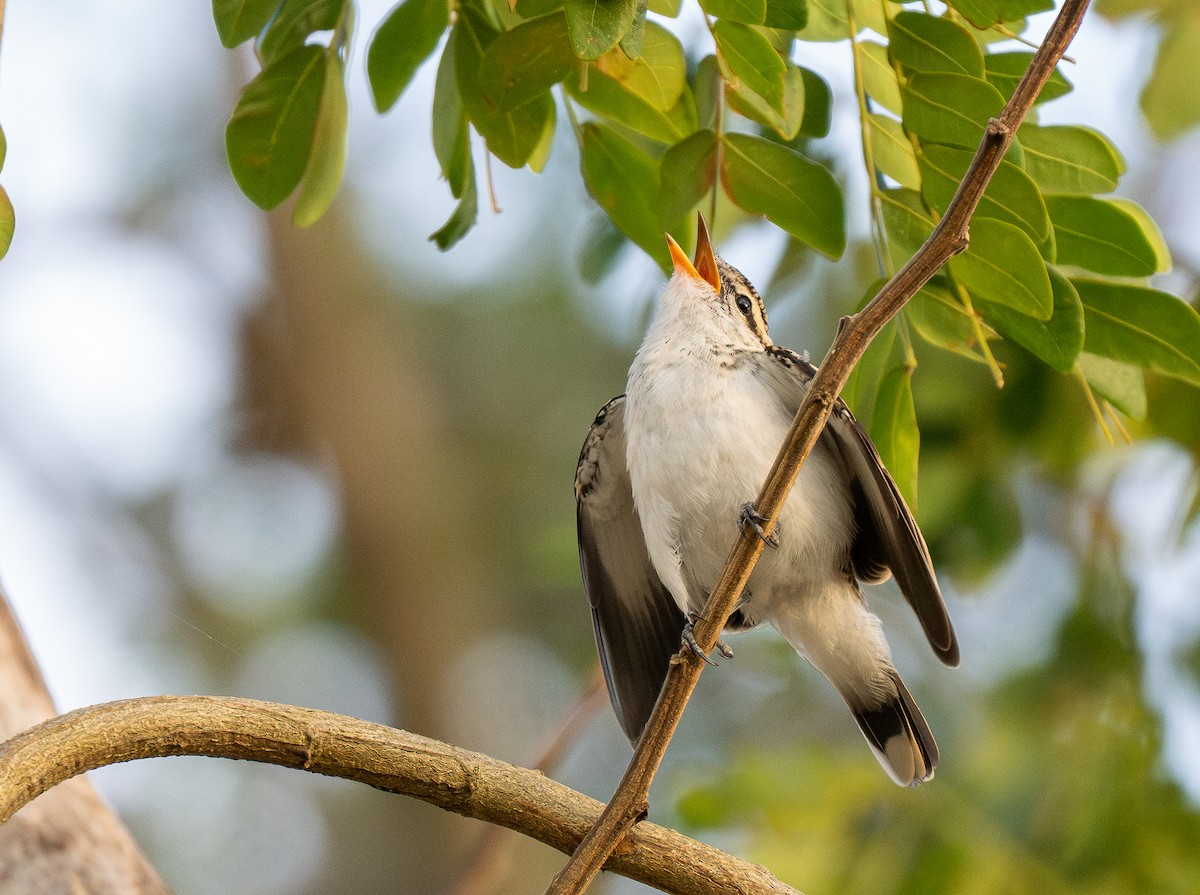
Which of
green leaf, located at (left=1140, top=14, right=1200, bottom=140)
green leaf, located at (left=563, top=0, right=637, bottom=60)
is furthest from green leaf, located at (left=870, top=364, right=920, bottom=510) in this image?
green leaf, located at (left=1140, top=14, right=1200, bottom=140)

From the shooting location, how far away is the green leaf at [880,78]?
2596 millimetres

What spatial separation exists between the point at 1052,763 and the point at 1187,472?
139 centimetres

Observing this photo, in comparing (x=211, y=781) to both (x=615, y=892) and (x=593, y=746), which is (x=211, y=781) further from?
(x=615, y=892)

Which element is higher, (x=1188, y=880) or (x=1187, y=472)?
(x=1187, y=472)

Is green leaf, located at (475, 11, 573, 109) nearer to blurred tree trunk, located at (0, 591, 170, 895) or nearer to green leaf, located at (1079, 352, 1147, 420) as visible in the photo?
green leaf, located at (1079, 352, 1147, 420)

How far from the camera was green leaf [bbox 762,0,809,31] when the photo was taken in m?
2.09

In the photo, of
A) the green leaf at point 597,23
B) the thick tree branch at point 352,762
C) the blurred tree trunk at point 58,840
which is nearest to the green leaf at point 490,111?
the green leaf at point 597,23

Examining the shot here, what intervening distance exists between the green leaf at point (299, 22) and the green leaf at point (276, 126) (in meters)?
0.03

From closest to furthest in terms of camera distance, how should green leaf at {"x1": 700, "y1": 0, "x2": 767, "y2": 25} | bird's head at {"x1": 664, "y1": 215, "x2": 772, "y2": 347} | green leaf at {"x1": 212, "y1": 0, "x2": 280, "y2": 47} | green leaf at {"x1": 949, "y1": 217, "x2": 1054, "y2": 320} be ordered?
green leaf at {"x1": 700, "y1": 0, "x2": 767, "y2": 25}
green leaf at {"x1": 949, "y1": 217, "x2": 1054, "y2": 320}
green leaf at {"x1": 212, "y1": 0, "x2": 280, "y2": 47}
bird's head at {"x1": 664, "y1": 215, "x2": 772, "y2": 347}

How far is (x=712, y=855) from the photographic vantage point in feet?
7.89

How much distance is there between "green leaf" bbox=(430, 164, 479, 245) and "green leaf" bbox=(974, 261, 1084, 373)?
1.18m

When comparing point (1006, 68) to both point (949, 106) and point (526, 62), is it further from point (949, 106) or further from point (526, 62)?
point (526, 62)

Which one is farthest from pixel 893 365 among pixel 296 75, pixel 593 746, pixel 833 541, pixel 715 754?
pixel 593 746

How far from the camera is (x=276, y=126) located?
2584mm
